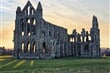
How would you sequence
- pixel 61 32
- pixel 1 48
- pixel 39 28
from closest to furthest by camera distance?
1. pixel 39 28
2. pixel 61 32
3. pixel 1 48

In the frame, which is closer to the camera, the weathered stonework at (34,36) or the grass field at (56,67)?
the grass field at (56,67)

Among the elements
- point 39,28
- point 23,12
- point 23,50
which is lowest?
point 23,50

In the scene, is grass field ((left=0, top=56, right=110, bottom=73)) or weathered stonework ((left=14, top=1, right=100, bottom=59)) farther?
weathered stonework ((left=14, top=1, right=100, bottom=59))

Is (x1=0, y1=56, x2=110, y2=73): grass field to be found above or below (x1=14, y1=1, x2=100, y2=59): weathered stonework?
below

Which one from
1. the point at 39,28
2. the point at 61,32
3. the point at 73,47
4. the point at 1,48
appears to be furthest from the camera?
the point at 1,48

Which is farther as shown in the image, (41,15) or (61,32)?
(61,32)

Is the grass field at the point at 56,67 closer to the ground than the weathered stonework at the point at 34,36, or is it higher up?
closer to the ground

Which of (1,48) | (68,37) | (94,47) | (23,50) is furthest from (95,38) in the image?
(1,48)

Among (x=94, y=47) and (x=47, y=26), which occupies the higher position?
(x=47, y=26)

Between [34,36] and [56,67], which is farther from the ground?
[34,36]

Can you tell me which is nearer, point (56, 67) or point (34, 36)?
point (56, 67)

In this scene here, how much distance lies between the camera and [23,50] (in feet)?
203

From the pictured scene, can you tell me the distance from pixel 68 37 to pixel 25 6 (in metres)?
23.6

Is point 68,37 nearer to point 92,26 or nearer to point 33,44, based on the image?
point 92,26
